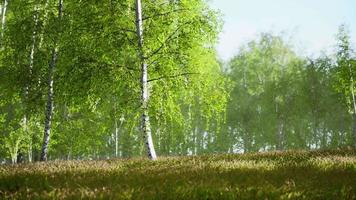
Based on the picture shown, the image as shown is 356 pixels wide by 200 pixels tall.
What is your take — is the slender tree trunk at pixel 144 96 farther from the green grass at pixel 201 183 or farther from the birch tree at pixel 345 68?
the birch tree at pixel 345 68

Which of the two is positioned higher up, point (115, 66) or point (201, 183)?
point (115, 66)

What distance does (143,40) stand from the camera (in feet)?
46.3

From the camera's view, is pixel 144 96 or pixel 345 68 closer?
pixel 144 96

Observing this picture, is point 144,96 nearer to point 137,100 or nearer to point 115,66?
point 137,100

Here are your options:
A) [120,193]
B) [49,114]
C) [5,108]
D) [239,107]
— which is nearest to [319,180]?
[120,193]

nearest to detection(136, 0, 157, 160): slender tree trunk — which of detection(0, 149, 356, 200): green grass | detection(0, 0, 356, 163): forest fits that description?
detection(0, 0, 356, 163): forest

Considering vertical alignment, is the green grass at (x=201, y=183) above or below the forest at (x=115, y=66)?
below

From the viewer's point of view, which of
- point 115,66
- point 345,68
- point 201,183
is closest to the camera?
point 201,183

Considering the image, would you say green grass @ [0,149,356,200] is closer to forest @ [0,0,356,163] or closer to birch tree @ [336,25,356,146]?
forest @ [0,0,356,163]

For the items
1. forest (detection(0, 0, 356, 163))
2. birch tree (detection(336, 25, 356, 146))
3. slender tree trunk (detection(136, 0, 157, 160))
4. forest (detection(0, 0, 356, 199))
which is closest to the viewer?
forest (detection(0, 0, 356, 199))

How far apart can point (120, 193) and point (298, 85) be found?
3674 centimetres

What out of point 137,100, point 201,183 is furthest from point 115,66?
point 201,183

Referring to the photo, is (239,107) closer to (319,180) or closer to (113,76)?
(113,76)

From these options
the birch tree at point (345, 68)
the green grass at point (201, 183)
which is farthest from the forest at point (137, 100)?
the birch tree at point (345, 68)
